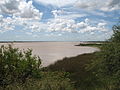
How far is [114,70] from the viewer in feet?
41.1

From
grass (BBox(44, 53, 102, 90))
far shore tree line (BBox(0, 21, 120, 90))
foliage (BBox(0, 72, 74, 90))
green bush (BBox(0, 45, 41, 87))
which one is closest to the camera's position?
foliage (BBox(0, 72, 74, 90))

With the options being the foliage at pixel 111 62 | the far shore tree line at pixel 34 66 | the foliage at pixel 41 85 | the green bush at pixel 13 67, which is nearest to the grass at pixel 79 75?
the foliage at pixel 111 62

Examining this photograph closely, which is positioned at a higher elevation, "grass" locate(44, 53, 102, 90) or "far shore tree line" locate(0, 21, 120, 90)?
"far shore tree line" locate(0, 21, 120, 90)

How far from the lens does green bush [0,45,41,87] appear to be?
11.6 meters

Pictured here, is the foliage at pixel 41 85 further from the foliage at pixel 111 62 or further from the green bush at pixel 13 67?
the foliage at pixel 111 62

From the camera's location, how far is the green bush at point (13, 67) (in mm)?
11578

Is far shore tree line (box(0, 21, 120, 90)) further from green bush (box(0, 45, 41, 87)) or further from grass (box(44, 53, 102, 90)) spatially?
grass (box(44, 53, 102, 90))

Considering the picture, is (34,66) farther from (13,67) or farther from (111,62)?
(111,62)

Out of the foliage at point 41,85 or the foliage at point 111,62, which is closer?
the foliage at point 41,85

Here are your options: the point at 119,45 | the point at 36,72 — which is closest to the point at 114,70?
the point at 119,45

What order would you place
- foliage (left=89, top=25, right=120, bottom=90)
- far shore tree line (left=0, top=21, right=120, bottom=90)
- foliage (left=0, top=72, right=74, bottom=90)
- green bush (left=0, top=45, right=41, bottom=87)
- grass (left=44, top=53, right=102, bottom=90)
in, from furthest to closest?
grass (left=44, top=53, right=102, bottom=90) → foliage (left=89, top=25, right=120, bottom=90) → far shore tree line (left=0, top=21, right=120, bottom=90) → green bush (left=0, top=45, right=41, bottom=87) → foliage (left=0, top=72, right=74, bottom=90)

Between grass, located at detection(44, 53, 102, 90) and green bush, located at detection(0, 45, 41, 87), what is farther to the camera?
grass, located at detection(44, 53, 102, 90)

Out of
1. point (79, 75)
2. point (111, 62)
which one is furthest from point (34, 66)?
point (79, 75)

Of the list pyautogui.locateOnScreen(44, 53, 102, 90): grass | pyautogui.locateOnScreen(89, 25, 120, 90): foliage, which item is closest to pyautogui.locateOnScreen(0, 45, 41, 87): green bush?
pyautogui.locateOnScreen(89, 25, 120, 90): foliage
